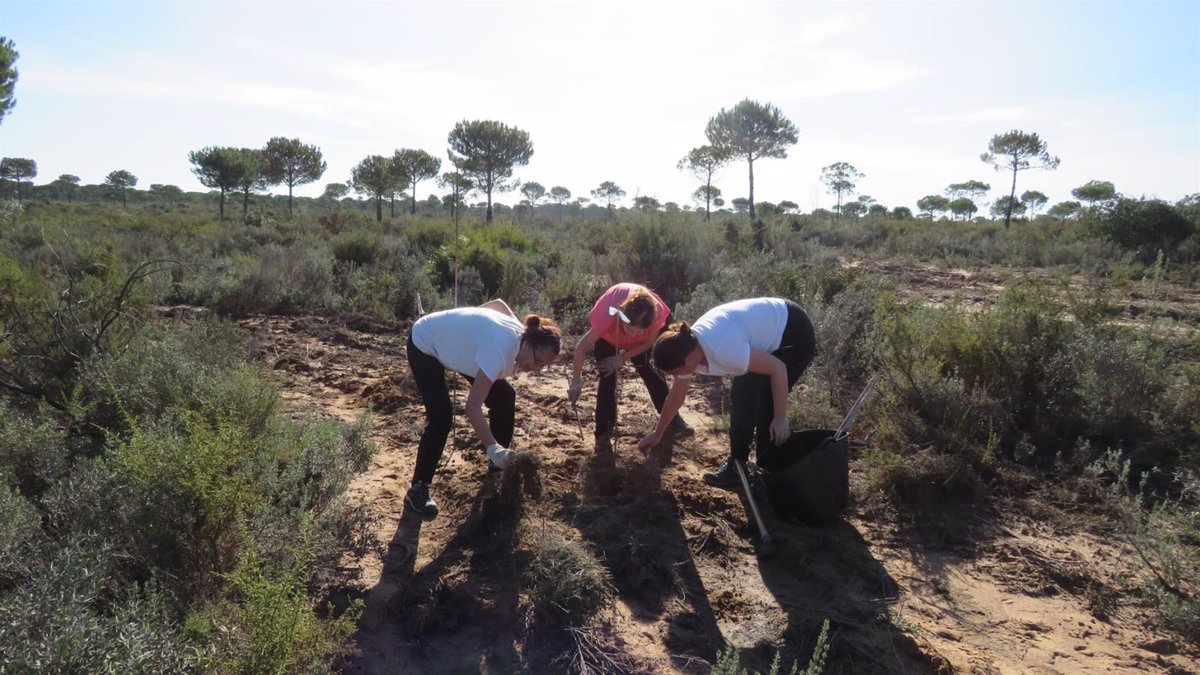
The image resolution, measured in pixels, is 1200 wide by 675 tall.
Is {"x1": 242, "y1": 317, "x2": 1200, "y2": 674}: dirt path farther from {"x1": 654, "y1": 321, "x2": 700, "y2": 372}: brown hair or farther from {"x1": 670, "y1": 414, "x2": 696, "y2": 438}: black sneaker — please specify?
{"x1": 654, "y1": 321, "x2": 700, "y2": 372}: brown hair

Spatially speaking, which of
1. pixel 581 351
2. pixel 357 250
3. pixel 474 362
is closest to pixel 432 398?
pixel 474 362

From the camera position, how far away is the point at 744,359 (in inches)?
122

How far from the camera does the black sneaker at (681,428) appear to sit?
14.9 feet

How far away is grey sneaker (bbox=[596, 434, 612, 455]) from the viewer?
4066 mm

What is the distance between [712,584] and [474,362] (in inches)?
57.9

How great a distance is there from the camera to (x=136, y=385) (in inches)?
144

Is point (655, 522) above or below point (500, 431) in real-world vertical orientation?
below

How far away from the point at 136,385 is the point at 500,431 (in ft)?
6.46

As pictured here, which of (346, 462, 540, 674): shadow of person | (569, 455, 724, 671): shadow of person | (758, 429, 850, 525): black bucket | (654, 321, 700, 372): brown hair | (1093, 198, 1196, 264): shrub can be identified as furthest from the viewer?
(1093, 198, 1196, 264): shrub

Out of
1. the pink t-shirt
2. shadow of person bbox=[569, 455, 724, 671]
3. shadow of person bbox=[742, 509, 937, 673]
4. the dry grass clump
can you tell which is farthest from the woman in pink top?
shadow of person bbox=[742, 509, 937, 673]

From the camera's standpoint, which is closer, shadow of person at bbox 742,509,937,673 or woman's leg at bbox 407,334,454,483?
shadow of person at bbox 742,509,937,673

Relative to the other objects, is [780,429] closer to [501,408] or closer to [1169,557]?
[501,408]

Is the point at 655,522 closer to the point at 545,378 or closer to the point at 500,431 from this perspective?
the point at 500,431

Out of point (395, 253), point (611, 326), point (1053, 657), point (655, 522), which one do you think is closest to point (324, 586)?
point (655, 522)
